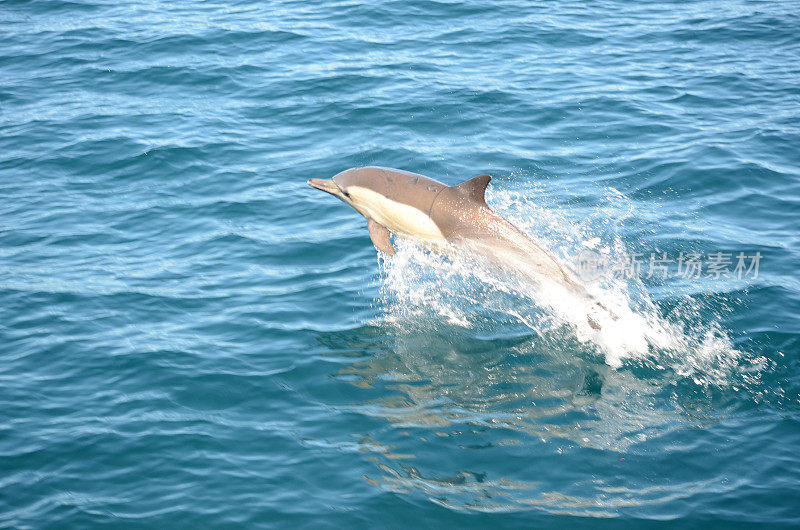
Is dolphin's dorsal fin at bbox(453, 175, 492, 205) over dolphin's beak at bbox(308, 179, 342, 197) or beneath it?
over

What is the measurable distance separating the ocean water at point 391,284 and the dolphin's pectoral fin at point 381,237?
Result: 2.17ft

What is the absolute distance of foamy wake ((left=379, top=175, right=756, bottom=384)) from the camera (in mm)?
8445

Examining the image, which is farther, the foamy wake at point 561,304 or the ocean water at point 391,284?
the foamy wake at point 561,304

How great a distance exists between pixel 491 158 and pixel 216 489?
7.42 m

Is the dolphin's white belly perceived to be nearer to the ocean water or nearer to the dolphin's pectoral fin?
the dolphin's pectoral fin

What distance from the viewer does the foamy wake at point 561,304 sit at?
845 centimetres

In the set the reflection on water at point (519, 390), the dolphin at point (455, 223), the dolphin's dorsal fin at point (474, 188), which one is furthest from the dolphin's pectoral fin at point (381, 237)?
the dolphin's dorsal fin at point (474, 188)

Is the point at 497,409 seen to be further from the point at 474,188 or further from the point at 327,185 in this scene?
the point at 327,185

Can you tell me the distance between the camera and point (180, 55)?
1702 cm

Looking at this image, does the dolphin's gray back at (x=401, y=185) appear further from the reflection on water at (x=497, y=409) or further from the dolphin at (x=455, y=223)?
the reflection on water at (x=497, y=409)

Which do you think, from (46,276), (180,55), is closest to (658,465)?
(46,276)

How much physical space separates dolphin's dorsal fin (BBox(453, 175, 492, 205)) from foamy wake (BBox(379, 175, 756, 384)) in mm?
677

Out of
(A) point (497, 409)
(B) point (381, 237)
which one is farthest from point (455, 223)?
(A) point (497, 409)

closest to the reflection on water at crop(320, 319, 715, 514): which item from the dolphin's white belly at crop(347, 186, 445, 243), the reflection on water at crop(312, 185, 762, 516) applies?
the reflection on water at crop(312, 185, 762, 516)
